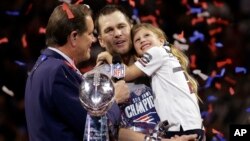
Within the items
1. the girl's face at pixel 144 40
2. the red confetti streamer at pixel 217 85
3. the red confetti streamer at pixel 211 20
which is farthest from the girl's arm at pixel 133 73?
the red confetti streamer at pixel 211 20

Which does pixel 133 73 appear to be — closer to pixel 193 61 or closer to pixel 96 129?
pixel 96 129

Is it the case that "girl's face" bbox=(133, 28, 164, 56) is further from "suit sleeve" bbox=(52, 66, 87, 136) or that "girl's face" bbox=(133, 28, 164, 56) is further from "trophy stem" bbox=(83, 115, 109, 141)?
"trophy stem" bbox=(83, 115, 109, 141)

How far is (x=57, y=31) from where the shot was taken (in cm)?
247

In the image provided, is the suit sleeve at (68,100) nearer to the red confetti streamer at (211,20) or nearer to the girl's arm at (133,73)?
the girl's arm at (133,73)

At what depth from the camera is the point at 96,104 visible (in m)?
1.95

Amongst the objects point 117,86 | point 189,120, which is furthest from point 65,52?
point 189,120

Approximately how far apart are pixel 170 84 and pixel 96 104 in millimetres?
1187

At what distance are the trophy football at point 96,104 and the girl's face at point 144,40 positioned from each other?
1.34 meters

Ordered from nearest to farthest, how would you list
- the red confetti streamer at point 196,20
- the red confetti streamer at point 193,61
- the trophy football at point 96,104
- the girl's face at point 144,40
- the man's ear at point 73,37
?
the trophy football at point 96,104 < the man's ear at point 73,37 < the girl's face at point 144,40 < the red confetti streamer at point 193,61 < the red confetti streamer at point 196,20

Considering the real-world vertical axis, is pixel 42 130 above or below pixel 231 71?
below

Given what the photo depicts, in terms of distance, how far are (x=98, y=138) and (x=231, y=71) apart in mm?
3927

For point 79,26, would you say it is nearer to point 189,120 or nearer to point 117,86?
point 117,86

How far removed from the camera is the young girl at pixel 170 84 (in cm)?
304

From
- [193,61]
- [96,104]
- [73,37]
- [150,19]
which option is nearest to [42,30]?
[150,19]
